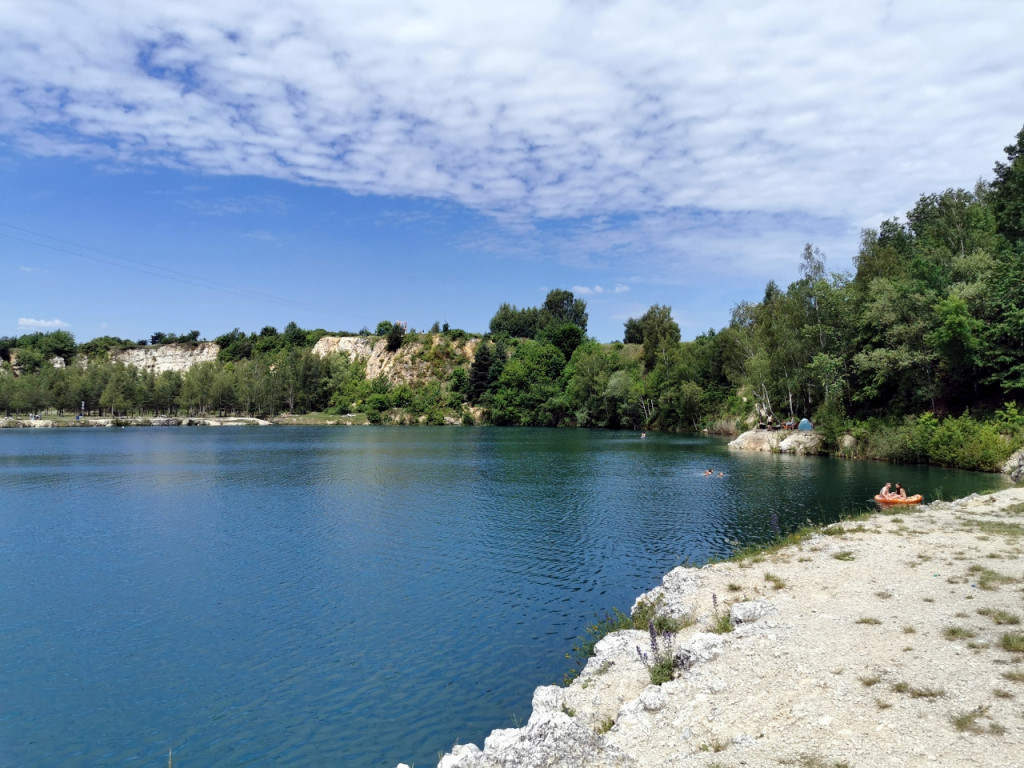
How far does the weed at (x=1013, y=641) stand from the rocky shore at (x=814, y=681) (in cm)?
2

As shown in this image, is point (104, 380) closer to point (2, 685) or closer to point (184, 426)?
point (184, 426)

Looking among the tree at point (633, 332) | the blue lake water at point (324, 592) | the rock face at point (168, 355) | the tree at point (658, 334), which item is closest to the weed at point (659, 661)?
the blue lake water at point (324, 592)

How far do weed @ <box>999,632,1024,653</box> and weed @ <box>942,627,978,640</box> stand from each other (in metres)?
0.45

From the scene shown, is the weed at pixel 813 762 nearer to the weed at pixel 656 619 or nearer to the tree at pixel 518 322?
the weed at pixel 656 619

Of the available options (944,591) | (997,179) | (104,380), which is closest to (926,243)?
(997,179)

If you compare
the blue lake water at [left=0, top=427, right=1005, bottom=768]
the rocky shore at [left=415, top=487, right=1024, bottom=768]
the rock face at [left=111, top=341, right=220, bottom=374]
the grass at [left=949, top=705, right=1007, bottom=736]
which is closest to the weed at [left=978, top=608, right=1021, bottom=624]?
the rocky shore at [left=415, top=487, right=1024, bottom=768]

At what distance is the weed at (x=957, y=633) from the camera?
10688 mm

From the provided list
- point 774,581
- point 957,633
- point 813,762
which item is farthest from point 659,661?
point 774,581

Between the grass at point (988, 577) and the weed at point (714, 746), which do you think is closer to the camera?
the weed at point (714, 746)

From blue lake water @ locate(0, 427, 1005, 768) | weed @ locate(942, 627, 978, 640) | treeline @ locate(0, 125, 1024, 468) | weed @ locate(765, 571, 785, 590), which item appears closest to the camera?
weed @ locate(942, 627, 978, 640)

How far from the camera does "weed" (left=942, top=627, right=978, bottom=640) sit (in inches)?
421

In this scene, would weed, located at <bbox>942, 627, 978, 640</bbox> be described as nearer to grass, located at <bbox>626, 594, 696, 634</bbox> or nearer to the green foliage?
grass, located at <bbox>626, 594, 696, 634</bbox>

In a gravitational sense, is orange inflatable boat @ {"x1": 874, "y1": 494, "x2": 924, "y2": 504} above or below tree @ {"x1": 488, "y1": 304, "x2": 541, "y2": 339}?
below

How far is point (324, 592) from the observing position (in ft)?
68.4
